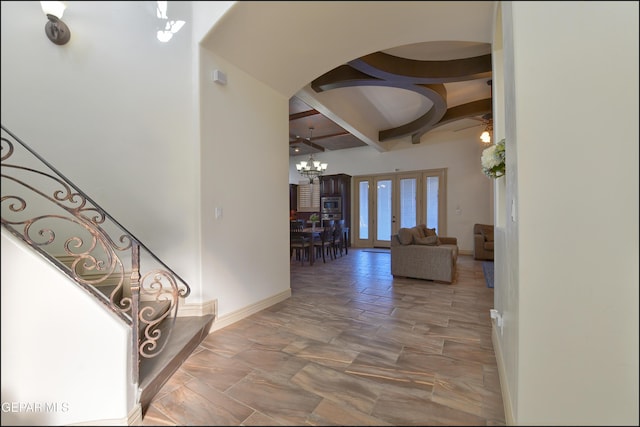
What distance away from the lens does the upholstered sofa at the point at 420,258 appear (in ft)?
13.3

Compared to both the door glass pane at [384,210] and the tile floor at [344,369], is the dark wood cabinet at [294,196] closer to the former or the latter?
the door glass pane at [384,210]

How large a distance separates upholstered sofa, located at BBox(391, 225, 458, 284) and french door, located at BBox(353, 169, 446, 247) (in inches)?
120

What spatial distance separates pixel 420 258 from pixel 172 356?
3.65 metres

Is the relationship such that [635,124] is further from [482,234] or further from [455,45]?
[482,234]

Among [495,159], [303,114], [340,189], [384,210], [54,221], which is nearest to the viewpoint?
[54,221]

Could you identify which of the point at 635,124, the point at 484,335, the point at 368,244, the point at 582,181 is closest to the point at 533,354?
the point at 582,181

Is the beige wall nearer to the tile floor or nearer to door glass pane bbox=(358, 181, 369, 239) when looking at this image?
the tile floor

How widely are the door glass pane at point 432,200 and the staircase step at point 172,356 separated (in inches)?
260

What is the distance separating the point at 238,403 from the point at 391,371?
103 centimetres

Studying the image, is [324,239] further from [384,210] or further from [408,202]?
[408,202]

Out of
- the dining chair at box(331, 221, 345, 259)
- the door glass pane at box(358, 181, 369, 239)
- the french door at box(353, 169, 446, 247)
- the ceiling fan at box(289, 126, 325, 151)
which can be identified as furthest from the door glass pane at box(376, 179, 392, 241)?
the ceiling fan at box(289, 126, 325, 151)

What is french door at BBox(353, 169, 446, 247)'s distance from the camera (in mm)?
7383

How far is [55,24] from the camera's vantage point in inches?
55.0

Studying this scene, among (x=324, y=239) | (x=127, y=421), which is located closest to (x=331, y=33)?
(x=127, y=421)
